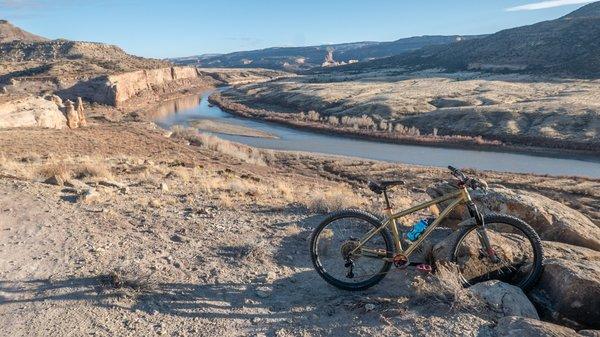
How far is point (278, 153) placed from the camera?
36062 mm

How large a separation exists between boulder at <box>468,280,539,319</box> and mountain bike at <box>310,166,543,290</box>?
11.7 inches

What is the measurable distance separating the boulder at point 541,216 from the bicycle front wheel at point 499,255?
5.78 feet

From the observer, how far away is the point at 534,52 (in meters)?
97.3

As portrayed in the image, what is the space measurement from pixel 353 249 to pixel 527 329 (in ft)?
6.70

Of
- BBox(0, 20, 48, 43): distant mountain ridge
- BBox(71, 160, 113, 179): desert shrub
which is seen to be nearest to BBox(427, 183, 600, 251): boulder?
BBox(71, 160, 113, 179): desert shrub

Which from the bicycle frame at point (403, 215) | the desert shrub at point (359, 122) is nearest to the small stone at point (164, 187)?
the bicycle frame at point (403, 215)

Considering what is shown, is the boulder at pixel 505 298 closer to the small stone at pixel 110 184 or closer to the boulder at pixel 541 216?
the boulder at pixel 541 216

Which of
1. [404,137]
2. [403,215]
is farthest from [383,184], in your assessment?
[404,137]

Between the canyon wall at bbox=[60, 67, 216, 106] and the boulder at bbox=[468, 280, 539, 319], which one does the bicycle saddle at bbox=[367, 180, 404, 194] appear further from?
the canyon wall at bbox=[60, 67, 216, 106]

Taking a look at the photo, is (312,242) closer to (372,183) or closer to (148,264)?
(372,183)

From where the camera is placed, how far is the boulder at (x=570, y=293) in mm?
4914

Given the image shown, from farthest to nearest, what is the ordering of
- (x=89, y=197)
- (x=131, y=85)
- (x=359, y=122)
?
(x=131, y=85) → (x=359, y=122) → (x=89, y=197)

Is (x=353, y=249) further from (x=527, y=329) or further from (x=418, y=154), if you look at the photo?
(x=418, y=154)

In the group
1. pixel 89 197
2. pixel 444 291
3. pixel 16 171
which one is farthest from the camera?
pixel 16 171
